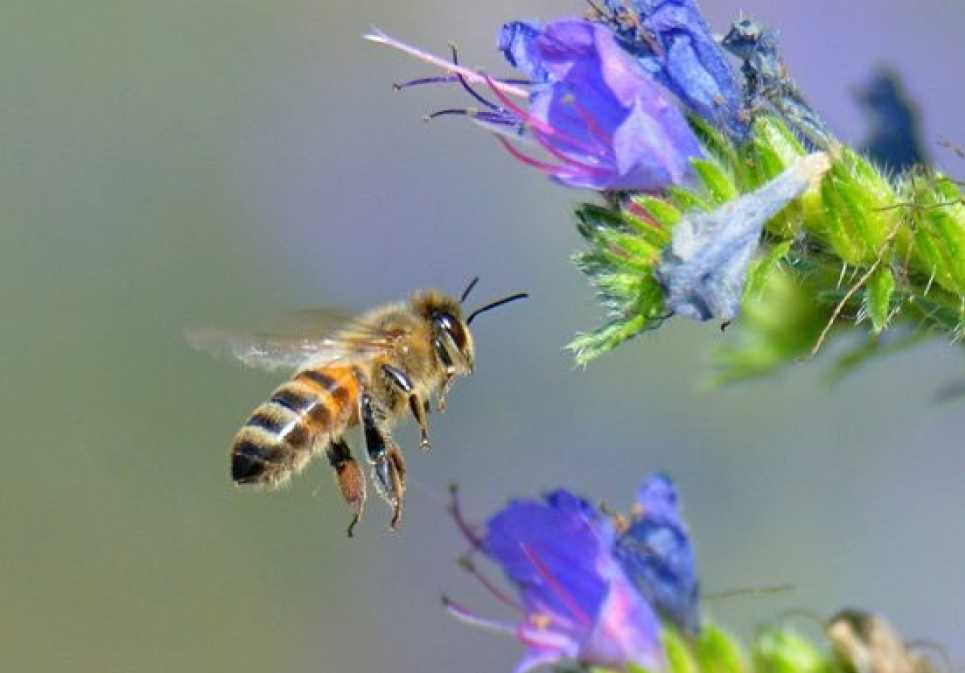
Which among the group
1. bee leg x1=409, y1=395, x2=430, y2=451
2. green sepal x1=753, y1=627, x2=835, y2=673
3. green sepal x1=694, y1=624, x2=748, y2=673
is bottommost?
green sepal x1=753, y1=627, x2=835, y2=673

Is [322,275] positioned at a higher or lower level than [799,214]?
higher

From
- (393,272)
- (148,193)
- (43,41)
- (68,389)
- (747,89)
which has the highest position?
(43,41)

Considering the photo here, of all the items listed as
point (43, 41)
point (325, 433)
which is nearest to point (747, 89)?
point (325, 433)

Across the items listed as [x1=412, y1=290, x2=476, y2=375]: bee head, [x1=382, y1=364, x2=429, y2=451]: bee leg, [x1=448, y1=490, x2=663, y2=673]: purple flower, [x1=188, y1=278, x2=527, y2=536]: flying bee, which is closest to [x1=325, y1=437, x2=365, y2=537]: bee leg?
[x1=188, y1=278, x2=527, y2=536]: flying bee

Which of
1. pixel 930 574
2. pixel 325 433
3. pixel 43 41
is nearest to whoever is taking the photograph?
pixel 325 433

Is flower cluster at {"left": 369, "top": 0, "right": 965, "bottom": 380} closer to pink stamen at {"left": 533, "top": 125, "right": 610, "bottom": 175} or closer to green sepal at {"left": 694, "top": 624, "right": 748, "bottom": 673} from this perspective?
pink stamen at {"left": 533, "top": 125, "right": 610, "bottom": 175}

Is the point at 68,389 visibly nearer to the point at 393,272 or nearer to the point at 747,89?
the point at 393,272
